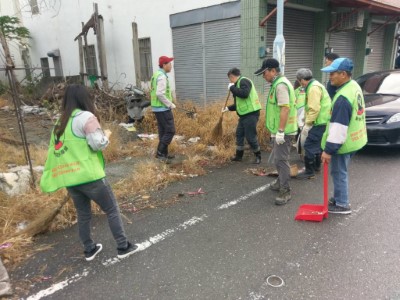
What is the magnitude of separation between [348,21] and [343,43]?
1683 mm

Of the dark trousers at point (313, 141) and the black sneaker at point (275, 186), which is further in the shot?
the dark trousers at point (313, 141)

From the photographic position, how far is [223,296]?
2.51m

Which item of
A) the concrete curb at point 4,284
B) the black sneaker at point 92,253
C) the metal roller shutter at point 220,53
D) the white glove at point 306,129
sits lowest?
the black sneaker at point 92,253

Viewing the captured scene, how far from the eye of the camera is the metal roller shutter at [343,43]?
11219 mm

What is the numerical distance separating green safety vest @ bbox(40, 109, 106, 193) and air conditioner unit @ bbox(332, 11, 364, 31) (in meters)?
10.2

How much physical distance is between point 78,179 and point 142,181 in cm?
218

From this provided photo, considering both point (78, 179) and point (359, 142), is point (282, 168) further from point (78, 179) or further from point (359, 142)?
point (78, 179)

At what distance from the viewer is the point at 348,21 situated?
10.3 m

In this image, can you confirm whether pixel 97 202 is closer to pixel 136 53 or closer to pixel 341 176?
pixel 341 176

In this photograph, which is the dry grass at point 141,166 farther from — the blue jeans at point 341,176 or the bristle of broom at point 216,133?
the blue jeans at point 341,176

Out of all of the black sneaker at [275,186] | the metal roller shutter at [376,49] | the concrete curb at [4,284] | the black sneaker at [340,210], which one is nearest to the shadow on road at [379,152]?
the black sneaker at [275,186]

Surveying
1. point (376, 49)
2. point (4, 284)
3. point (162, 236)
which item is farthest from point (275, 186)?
point (376, 49)

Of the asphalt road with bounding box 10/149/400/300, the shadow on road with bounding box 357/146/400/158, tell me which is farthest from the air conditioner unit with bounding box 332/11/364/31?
the asphalt road with bounding box 10/149/400/300

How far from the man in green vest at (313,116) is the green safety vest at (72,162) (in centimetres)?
347
